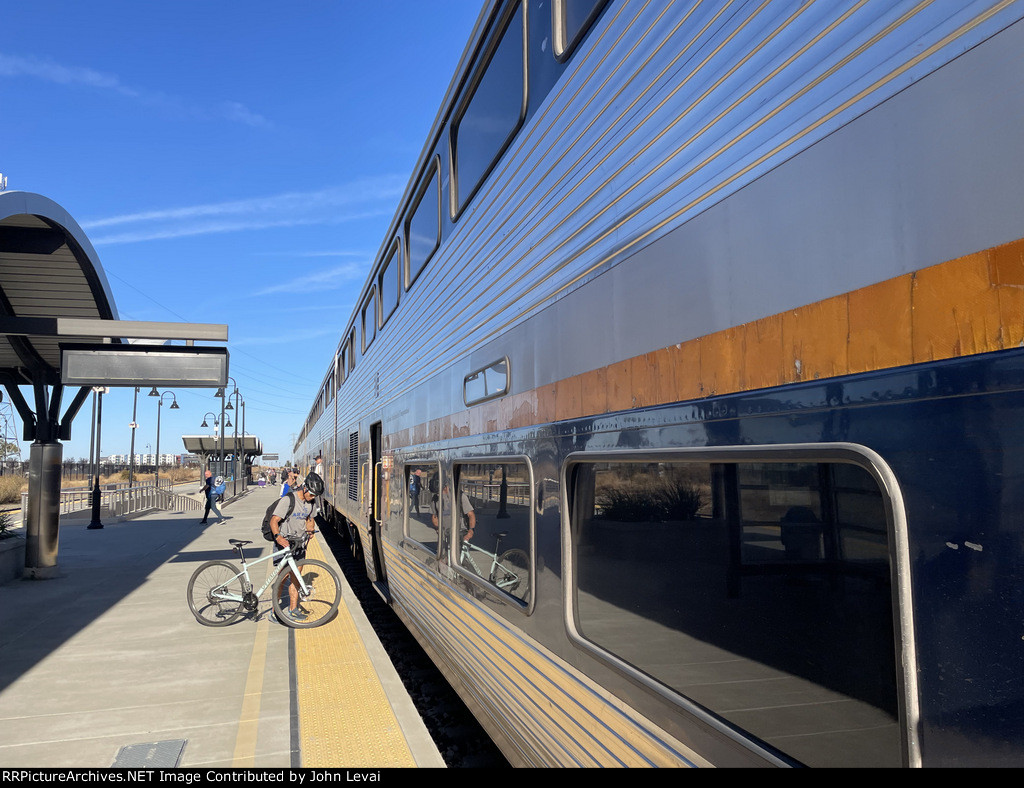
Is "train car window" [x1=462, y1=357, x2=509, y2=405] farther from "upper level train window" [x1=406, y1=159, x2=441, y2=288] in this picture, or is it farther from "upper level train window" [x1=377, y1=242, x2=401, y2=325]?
"upper level train window" [x1=377, y1=242, x2=401, y2=325]

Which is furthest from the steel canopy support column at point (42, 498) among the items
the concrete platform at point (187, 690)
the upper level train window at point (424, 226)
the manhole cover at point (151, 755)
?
the manhole cover at point (151, 755)

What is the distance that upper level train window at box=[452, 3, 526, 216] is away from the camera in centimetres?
358

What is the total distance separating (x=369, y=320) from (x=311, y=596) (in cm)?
369

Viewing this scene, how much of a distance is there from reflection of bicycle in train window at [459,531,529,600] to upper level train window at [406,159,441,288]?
2414mm

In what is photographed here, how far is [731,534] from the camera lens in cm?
190

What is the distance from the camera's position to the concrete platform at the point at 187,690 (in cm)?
417

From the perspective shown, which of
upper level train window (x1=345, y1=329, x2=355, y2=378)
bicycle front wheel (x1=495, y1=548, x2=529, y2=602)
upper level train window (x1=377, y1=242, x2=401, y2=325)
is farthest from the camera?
upper level train window (x1=345, y1=329, x2=355, y2=378)

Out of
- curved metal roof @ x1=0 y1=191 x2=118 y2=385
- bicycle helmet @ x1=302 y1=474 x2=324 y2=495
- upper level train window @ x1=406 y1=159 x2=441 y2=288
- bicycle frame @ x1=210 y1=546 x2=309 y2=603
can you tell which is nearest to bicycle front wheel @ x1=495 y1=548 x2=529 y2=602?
upper level train window @ x1=406 y1=159 x2=441 y2=288

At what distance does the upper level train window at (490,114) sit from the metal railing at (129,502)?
1933cm

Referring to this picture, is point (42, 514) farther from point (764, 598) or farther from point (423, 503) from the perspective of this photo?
point (764, 598)

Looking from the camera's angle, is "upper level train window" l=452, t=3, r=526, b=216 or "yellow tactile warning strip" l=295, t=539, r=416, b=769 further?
"yellow tactile warning strip" l=295, t=539, r=416, b=769

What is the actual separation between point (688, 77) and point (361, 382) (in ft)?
28.3

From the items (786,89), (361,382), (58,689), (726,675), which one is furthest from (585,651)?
(361,382)

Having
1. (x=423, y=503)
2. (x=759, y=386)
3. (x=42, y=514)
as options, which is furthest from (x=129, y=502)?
(x=759, y=386)
